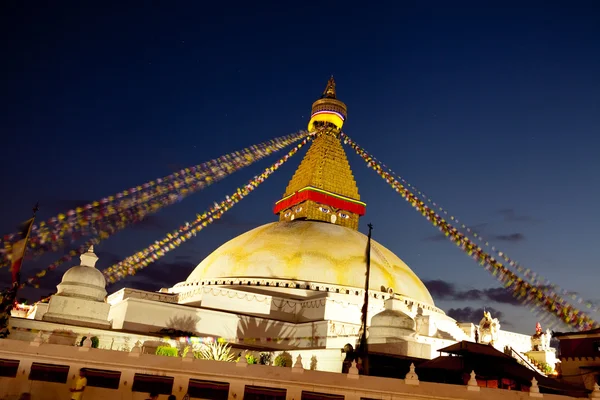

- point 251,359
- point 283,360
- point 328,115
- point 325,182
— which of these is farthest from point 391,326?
point 328,115

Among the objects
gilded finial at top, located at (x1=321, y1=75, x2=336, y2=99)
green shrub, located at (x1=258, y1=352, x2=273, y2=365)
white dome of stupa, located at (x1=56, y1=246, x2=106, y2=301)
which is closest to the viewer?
green shrub, located at (x1=258, y1=352, x2=273, y2=365)

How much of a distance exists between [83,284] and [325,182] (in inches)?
875

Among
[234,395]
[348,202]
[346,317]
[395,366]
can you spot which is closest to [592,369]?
[395,366]

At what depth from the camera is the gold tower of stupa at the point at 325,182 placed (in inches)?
1606

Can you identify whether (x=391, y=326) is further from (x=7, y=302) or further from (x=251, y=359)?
(x=7, y=302)

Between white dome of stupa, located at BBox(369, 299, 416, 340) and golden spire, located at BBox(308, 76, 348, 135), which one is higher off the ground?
golden spire, located at BBox(308, 76, 348, 135)

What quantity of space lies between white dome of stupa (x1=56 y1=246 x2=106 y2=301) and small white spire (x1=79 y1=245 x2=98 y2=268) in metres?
0.88

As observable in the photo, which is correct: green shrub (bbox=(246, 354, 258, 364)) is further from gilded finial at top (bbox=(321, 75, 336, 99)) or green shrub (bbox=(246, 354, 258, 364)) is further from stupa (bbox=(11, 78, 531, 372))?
gilded finial at top (bbox=(321, 75, 336, 99))

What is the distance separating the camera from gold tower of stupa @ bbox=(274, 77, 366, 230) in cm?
4078

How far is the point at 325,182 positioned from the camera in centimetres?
4172

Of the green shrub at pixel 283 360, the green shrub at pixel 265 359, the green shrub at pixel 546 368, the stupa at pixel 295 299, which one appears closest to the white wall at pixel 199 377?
the stupa at pixel 295 299

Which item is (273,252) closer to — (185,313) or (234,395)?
(185,313)

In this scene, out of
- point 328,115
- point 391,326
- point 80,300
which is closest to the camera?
point 80,300

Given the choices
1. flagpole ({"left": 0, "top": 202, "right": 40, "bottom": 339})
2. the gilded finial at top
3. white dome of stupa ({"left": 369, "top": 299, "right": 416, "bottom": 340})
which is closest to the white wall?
flagpole ({"left": 0, "top": 202, "right": 40, "bottom": 339})
